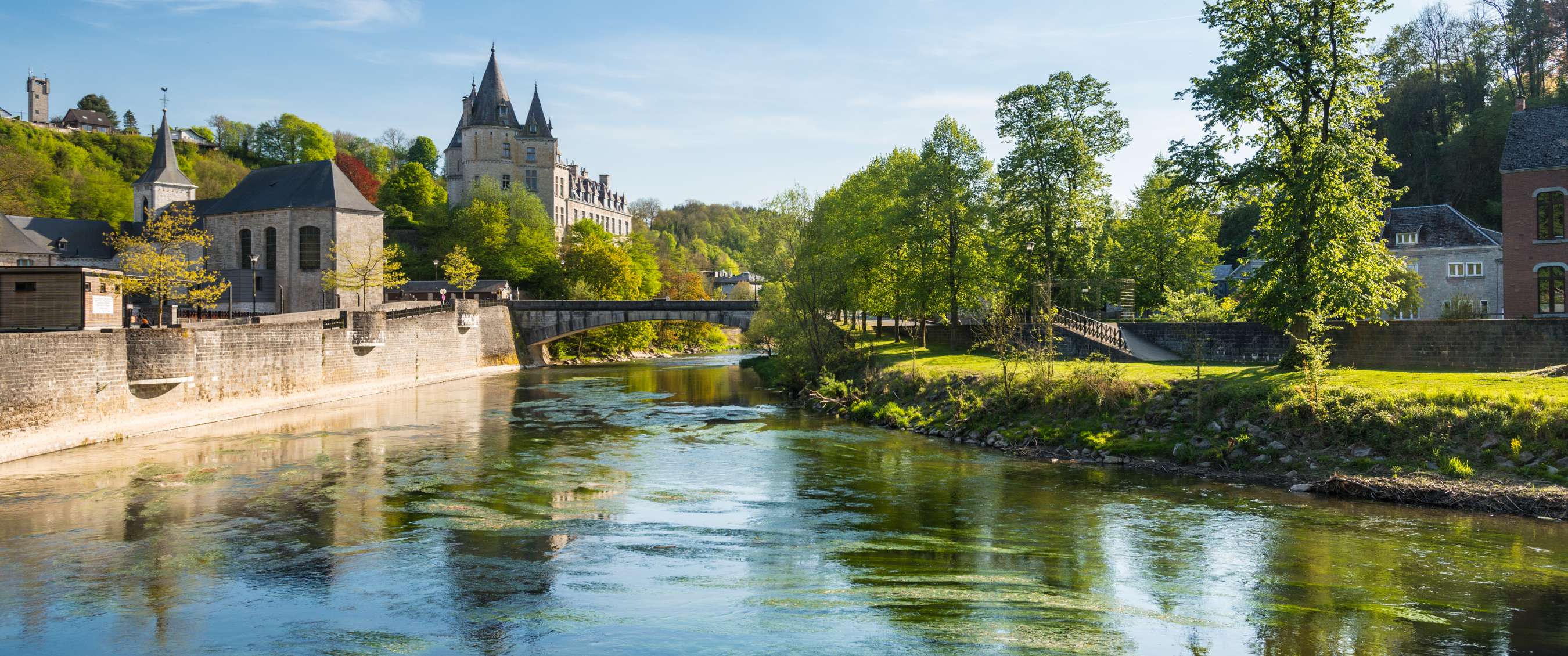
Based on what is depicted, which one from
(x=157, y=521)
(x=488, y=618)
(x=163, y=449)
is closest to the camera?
(x=488, y=618)

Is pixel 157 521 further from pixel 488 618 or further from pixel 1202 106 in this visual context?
pixel 1202 106

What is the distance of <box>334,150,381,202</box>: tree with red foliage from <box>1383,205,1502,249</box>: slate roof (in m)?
95.7

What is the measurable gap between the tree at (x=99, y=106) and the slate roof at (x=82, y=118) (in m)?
3.89

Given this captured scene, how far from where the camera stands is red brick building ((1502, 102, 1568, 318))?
34.1 m

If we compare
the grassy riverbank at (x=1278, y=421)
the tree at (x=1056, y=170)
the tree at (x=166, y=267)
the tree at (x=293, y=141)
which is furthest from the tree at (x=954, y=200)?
the tree at (x=293, y=141)

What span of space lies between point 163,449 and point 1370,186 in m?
34.3

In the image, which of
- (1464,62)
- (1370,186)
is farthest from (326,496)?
(1464,62)

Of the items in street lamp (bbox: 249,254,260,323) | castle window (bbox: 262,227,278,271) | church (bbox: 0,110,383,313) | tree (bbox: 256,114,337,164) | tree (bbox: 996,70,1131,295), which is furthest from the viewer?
tree (bbox: 256,114,337,164)

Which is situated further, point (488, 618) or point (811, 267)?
point (811, 267)

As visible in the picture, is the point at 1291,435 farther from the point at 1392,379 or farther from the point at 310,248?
the point at 310,248

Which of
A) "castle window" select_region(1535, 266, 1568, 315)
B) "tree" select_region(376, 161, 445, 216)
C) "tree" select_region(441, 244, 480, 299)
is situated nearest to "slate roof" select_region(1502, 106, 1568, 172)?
"castle window" select_region(1535, 266, 1568, 315)

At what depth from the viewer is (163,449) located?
88.1ft

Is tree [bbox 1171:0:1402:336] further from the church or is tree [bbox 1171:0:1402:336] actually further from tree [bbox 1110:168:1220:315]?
the church

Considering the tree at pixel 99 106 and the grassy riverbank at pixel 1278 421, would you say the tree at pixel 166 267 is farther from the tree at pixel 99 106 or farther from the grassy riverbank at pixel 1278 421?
the tree at pixel 99 106
